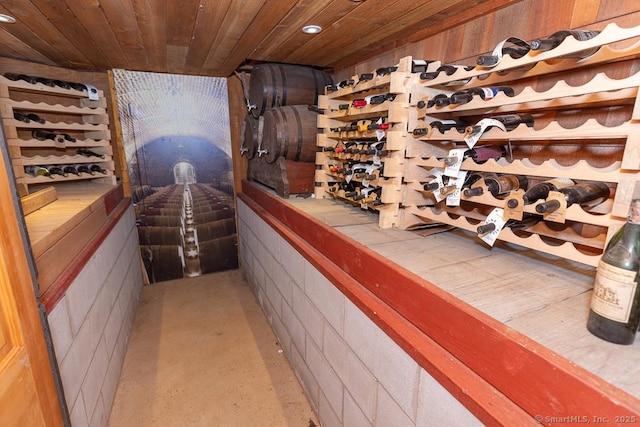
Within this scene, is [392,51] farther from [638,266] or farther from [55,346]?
[55,346]

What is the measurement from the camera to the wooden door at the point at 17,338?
910 millimetres

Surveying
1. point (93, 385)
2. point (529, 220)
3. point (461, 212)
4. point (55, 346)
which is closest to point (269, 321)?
point (93, 385)

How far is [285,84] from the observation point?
2.70 metres

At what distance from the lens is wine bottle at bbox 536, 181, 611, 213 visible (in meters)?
0.94

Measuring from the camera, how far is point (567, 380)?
633mm

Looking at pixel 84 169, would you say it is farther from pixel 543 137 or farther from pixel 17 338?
Result: pixel 543 137

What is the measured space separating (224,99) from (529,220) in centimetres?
327

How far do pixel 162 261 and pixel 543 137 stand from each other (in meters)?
3.81

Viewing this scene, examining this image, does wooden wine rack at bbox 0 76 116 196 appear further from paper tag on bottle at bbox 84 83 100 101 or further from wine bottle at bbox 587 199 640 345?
wine bottle at bbox 587 199 640 345

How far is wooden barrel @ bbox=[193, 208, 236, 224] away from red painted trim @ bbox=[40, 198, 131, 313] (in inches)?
45.1

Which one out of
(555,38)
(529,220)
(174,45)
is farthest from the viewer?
(174,45)

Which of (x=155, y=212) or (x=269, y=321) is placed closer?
(x=269, y=321)

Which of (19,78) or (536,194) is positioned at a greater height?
(19,78)

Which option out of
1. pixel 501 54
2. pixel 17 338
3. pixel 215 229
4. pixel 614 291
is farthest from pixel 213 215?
pixel 614 291
